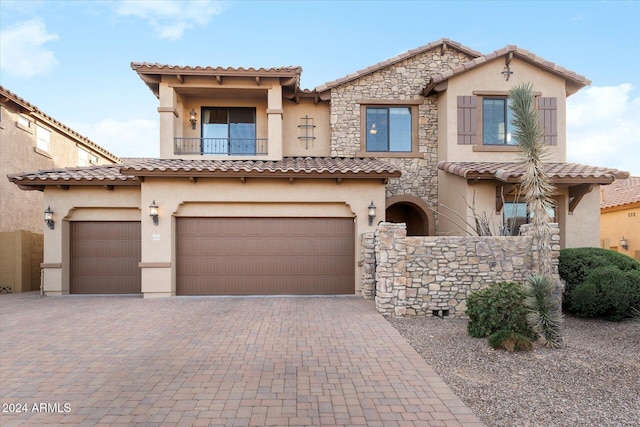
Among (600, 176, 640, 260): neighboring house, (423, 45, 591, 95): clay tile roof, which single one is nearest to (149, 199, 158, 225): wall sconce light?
(423, 45, 591, 95): clay tile roof

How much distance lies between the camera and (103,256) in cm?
1205

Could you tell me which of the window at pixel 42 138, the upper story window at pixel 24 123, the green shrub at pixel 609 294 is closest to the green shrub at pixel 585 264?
the green shrub at pixel 609 294

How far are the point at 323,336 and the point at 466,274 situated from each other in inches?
151

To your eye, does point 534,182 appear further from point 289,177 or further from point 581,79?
point 581,79

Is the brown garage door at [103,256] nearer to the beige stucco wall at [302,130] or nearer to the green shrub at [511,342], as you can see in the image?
the beige stucco wall at [302,130]

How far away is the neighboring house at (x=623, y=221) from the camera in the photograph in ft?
53.5

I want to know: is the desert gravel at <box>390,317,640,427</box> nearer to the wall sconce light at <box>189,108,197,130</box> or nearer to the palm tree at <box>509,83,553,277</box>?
the palm tree at <box>509,83,553,277</box>

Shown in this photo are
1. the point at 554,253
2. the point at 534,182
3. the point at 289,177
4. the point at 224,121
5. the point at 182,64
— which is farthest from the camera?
the point at 224,121

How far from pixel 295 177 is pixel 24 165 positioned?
13.0 m

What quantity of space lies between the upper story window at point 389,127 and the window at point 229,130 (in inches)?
168

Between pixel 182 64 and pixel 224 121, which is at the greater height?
pixel 182 64

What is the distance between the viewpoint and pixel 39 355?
19.4 feet

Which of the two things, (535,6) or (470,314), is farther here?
(535,6)

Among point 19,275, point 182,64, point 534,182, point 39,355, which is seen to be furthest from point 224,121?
point 534,182
